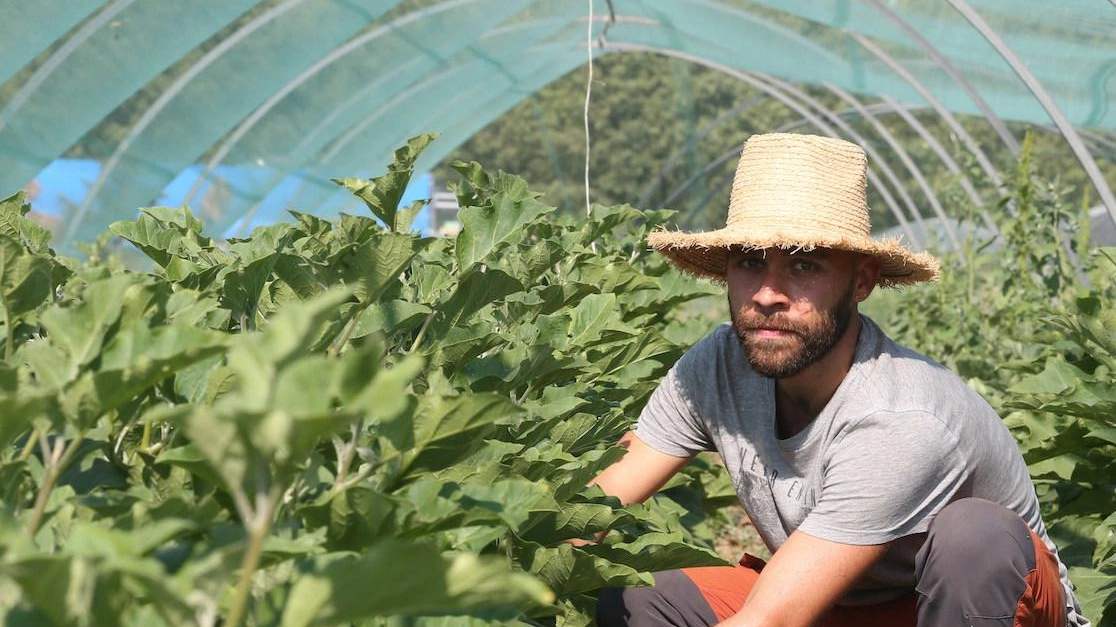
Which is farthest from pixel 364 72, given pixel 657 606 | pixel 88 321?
pixel 88 321

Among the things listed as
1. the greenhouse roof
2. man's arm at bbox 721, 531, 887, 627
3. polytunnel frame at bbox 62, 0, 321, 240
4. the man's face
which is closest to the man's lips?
the man's face

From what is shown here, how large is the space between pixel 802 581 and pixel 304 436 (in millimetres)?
1616

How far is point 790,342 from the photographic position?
2.74m

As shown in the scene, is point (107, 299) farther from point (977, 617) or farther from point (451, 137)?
point (451, 137)

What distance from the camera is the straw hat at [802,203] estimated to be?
2756 millimetres

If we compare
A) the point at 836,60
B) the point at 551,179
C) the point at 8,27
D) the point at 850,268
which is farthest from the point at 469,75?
the point at 551,179

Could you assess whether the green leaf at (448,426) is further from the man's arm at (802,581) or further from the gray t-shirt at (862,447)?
the gray t-shirt at (862,447)

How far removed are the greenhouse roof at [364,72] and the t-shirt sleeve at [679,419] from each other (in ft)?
13.7

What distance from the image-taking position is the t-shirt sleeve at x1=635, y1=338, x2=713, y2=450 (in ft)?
10.2

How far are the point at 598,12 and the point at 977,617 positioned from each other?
10.0 m

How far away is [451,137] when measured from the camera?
14.7 m

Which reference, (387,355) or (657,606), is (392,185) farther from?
(657,606)

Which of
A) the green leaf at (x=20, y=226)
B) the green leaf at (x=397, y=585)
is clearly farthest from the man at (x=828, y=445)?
the green leaf at (x=397, y=585)

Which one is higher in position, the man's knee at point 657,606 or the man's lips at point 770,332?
the man's lips at point 770,332
